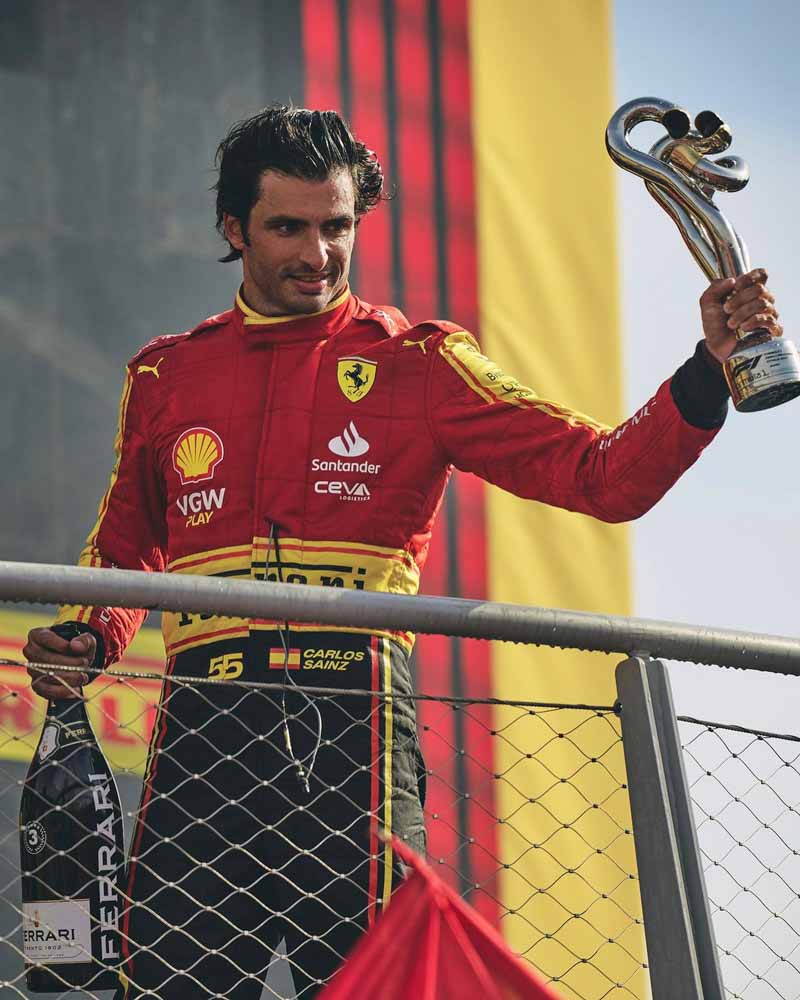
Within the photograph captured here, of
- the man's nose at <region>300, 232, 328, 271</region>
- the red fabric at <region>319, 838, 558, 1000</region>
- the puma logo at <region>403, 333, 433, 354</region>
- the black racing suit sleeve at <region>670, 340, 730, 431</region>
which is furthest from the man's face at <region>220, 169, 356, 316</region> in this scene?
the red fabric at <region>319, 838, 558, 1000</region>

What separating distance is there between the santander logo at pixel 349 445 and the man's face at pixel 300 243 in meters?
0.20

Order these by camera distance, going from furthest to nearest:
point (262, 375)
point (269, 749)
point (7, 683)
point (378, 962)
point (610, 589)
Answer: point (610, 589)
point (7, 683)
point (262, 375)
point (269, 749)
point (378, 962)

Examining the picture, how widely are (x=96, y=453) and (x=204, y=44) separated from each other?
41.6 inches

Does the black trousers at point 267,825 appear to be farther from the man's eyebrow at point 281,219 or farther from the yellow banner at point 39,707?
the yellow banner at point 39,707

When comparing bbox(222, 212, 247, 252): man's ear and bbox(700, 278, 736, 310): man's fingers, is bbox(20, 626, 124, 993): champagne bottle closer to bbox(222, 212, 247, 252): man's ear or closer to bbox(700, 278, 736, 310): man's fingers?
bbox(222, 212, 247, 252): man's ear

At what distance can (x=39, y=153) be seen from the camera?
382 cm

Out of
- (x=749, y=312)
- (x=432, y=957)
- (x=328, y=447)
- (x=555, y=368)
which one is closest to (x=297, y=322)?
(x=328, y=447)

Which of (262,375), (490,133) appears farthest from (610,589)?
(262,375)

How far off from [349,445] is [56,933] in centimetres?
74

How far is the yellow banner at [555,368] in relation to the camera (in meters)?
4.19

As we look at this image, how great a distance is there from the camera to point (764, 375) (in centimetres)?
199

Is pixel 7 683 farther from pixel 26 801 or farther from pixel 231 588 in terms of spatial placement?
pixel 231 588

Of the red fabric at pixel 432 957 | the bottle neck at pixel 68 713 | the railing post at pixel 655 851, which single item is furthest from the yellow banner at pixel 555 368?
the red fabric at pixel 432 957

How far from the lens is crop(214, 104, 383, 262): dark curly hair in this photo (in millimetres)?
2521
